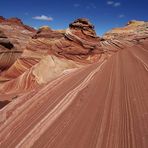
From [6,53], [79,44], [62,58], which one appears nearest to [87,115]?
[62,58]

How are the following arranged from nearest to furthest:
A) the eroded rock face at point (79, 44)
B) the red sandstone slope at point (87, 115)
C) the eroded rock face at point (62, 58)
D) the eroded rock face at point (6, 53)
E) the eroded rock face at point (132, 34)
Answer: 1. the red sandstone slope at point (87, 115)
2. the eroded rock face at point (62, 58)
3. the eroded rock face at point (79, 44)
4. the eroded rock face at point (132, 34)
5. the eroded rock face at point (6, 53)

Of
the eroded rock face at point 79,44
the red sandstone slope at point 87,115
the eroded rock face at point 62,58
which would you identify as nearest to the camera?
the red sandstone slope at point 87,115

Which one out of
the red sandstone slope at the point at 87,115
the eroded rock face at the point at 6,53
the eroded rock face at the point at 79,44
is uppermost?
the eroded rock face at the point at 79,44

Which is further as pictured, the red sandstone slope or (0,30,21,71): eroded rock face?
(0,30,21,71): eroded rock face

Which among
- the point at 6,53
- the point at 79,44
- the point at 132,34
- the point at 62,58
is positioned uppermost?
the point at 132,34

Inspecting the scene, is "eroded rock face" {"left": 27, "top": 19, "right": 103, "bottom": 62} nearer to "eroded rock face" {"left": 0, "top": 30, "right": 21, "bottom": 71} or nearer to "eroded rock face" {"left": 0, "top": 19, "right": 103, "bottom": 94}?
"eroded rock face" {"left": 0, "top": 19, "right": 103, "bottom": 94}

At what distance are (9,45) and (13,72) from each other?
10244 mm

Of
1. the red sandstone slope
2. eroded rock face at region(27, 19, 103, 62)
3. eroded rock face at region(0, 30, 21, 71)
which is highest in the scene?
eroded rock face at region(27, 19, 103, 62)

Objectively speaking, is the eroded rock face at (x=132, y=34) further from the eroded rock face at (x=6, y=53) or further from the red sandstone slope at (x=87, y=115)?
the eroded rock face at (x=6, y=53)

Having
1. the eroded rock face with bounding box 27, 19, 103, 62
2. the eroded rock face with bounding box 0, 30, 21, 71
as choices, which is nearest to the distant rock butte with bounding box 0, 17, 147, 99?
the eroded rock face with bounding box 27, 19, 103, 62

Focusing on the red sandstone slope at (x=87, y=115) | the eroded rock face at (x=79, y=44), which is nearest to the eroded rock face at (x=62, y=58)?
the eroded rock face at (x=79, y=44)

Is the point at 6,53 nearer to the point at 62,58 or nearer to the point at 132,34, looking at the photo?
the point at 62,58

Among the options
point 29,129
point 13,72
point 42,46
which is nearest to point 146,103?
point 29,129

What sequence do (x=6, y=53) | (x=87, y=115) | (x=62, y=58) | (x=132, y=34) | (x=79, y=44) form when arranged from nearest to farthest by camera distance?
1. (x=87, y=115)
2. (x=62, y=58)
3. (x=79, y=44)
4. (x=132, y=34)
5. (x=6, y=53)
